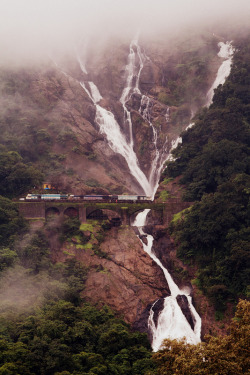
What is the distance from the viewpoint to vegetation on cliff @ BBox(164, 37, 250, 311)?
144ft

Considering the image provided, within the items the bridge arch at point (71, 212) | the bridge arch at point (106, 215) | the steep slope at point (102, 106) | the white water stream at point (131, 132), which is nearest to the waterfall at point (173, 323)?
the white water stream at point (131, 132)

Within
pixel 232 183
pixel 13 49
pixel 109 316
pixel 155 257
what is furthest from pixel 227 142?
pixel 13 49

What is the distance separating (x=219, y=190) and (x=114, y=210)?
11.7 m

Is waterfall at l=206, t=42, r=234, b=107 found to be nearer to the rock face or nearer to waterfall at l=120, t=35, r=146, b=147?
waterfall at l=120, t=35, r=146, b=147

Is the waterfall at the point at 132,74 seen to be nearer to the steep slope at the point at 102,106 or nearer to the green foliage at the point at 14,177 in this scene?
the steep slope at the point at 102,106

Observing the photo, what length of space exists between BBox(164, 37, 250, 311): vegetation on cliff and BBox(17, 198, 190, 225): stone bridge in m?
1.96

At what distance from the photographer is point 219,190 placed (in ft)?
164

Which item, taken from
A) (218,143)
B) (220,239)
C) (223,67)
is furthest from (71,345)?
Answer: (223,67)

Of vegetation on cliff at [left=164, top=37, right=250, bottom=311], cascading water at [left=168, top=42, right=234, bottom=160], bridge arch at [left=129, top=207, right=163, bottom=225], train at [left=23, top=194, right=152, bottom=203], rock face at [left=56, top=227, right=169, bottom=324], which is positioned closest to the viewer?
vegetation on cliff at [left=164, top=37, right=250, bottom=311]

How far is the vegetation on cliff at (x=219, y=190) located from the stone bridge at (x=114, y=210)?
1.96m

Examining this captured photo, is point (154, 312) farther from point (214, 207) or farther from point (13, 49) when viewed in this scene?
point (13, 49)

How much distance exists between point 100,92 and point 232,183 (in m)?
34.3

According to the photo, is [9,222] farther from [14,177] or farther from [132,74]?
[132,74]

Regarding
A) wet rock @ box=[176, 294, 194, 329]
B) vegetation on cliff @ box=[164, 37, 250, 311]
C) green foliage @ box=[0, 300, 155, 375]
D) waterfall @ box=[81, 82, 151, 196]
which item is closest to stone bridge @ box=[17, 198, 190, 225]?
vegetation on cliff @ box=[164, 37, 250, 311]
